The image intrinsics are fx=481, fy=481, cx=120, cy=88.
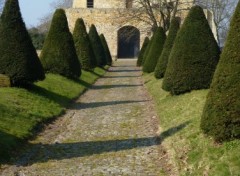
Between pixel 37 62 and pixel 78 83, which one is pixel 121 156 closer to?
pixel 37 62

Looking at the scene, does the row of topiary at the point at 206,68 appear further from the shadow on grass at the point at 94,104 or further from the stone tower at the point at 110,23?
the stone tower at the point at 110,23

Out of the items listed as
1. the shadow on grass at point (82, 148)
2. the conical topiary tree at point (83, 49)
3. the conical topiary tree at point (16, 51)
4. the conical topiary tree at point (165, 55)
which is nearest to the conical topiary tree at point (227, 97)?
the shadow on grass at point (82, 148)

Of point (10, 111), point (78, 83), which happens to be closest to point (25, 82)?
point (10, 111)

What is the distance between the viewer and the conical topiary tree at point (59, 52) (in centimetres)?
2081

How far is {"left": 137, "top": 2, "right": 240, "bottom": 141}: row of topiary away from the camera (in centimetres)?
768

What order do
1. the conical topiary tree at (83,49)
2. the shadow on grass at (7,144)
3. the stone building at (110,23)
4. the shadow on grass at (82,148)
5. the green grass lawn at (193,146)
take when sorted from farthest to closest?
the stone building at (110,23) < the conical topiary tree at (83,49) < the shadow on grass at (82,148) < the shadow on grass at (7,144) < the green grass lawn at (193,146)

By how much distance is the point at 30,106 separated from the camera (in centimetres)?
1312

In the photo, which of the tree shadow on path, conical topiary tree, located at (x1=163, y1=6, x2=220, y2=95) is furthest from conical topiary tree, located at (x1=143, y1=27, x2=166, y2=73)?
A: conical topiary tree, located at (x1=163, y1=6, x2=220, y2=95)

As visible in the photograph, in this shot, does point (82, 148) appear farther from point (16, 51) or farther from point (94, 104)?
point (16, 51)

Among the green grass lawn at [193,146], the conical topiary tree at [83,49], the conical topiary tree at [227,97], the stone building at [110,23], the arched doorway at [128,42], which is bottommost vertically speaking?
the arched doorway at [128,42]

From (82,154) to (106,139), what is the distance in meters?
1.38

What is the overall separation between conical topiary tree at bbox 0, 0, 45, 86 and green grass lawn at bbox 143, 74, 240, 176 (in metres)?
4.91

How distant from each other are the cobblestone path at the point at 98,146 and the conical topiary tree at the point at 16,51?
76.9 inches

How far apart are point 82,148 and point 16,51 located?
7003 mm
